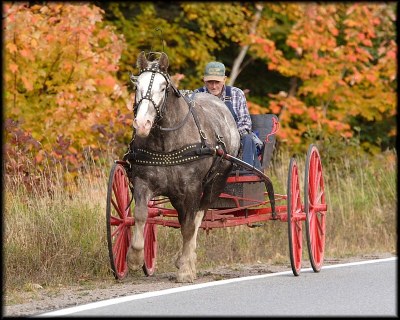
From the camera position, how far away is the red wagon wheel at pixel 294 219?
10.7m

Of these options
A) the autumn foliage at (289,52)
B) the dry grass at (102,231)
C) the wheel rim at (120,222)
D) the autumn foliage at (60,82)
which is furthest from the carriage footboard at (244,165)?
the autumn foliage at (289,52)

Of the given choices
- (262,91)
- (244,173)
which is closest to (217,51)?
(262,91)

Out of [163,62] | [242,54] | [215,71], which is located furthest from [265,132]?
[242,54]

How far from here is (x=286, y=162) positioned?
54.0 ft

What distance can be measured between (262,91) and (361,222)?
6418 mm

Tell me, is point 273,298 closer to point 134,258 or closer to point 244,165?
point 134,258

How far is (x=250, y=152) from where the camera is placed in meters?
11.3

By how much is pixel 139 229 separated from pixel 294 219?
6.27ft

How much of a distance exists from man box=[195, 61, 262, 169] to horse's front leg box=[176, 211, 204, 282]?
134 cm

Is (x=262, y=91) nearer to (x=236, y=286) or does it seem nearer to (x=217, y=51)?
(x=217, y=51)

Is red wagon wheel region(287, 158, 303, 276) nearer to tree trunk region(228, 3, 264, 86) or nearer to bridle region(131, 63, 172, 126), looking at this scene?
bridle region(131, 63, 172, 126)

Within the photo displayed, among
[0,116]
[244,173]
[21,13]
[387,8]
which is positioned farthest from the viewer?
[387,8]

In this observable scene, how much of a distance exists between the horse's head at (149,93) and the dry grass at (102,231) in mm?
1894

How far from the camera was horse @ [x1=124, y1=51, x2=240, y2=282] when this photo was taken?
31.8 ft
